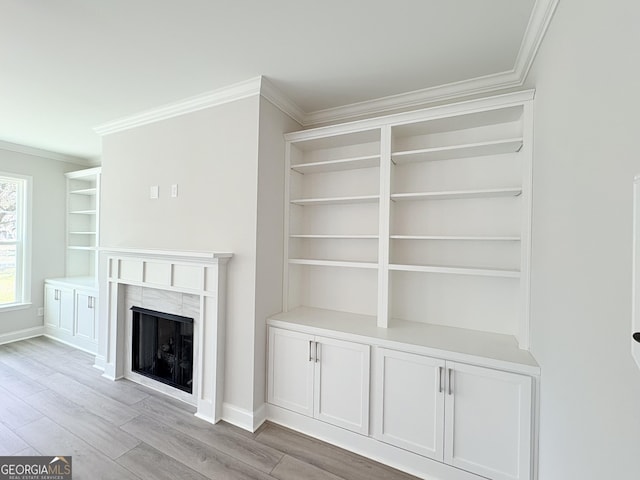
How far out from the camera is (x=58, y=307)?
394cm

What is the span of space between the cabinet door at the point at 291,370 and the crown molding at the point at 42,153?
14.8 feet

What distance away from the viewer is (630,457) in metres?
0.69

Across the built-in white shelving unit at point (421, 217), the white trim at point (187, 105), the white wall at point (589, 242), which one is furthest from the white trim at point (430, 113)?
the white trim at point (187, 105)

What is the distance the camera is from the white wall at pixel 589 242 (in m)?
0.73

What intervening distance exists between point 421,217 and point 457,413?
56.5 inches

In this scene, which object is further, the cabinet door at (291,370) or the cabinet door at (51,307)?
the cabinet door at (51,307)

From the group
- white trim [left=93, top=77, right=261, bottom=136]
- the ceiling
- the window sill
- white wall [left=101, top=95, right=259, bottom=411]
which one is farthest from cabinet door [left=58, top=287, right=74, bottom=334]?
the ceiling

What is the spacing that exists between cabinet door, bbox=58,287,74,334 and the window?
1.84ft

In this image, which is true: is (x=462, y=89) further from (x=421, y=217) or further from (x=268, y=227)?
(x=268, y=227)

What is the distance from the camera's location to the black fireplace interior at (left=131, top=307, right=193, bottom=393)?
101 inches

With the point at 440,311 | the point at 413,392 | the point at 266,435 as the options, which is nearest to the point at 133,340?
the point at 266,435

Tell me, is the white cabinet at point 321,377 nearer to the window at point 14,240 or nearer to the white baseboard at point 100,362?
the white baseboard at point 100,362

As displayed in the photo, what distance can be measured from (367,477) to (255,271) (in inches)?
62.5

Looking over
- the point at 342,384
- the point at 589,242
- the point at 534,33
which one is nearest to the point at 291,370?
the point at 342,384
